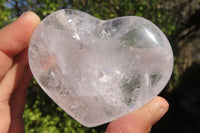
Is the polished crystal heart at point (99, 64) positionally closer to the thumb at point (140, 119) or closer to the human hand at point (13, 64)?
the thumb at point (140, 119)

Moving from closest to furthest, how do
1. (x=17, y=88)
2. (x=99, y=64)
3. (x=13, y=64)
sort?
(x=99, y=64) → (x=13, y=64) → (x=17, y=88)

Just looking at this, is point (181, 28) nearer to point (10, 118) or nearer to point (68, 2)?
point (68, 2)

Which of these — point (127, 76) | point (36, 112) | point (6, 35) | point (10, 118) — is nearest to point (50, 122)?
point (36, 112)

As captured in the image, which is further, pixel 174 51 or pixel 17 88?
pixel 174 51

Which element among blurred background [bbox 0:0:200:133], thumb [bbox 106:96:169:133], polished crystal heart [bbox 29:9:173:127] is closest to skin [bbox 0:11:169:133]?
thumb [bbox 106:96:169:133]

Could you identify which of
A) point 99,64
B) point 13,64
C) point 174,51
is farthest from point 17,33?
point 174,51

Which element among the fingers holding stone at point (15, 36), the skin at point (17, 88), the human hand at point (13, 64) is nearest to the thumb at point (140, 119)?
the skin at point (17, 88)

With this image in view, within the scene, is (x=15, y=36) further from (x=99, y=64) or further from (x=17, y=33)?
(x=99, y=64)
